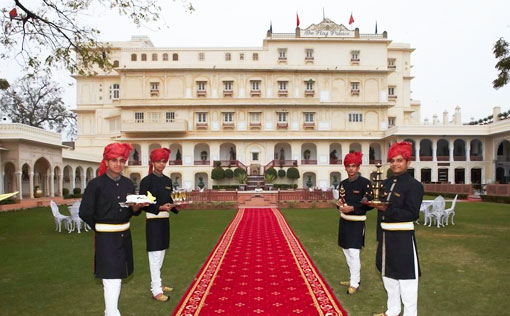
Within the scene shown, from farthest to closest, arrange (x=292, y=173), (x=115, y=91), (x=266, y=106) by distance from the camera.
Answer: (x=115, y=91)
(x=266, y=106)
(x=292, y=173)

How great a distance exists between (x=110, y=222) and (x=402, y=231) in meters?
3.20

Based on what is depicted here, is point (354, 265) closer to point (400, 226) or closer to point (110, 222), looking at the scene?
point (400, 226)

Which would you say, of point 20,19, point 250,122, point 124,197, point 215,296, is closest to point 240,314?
point 215,296

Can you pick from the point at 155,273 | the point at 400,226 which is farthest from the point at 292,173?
the point at 400,226

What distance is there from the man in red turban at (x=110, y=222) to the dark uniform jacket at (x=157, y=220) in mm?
1260

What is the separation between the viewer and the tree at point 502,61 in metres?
15.5

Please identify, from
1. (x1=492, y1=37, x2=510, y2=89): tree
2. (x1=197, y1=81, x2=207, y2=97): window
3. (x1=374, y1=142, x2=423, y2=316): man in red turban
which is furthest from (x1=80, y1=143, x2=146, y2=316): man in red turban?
(x1=197, y1=81, x2=207, y2=97): window

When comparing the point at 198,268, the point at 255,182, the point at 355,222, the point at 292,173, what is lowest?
the point at 198,268

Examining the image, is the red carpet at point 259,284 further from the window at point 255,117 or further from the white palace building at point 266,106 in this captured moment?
the window at point 255,117

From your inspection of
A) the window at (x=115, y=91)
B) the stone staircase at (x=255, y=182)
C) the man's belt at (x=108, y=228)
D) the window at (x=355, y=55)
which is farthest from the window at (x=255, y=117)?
the man's belt at (x=108, y=228)

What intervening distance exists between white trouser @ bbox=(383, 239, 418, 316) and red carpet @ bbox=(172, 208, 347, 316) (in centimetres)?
68

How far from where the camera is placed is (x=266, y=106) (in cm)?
4103

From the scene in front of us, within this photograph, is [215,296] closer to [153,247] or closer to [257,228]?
[153,247]

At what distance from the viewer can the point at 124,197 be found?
4676 mm
